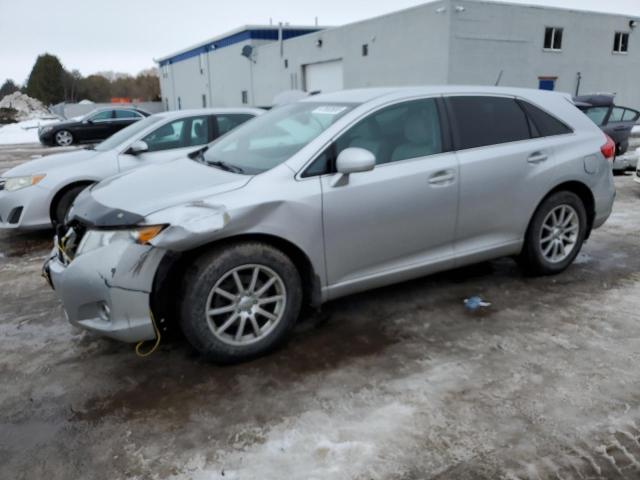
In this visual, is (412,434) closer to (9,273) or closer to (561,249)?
(561,249)

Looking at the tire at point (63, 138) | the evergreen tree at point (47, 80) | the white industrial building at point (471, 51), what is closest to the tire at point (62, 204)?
the white industrial building at point (471, 51)

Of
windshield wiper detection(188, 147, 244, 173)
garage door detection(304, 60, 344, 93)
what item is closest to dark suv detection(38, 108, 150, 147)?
garage door detection(304, 60, 344, 93)

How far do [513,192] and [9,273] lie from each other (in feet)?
15.9

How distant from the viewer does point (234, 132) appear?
4.46 metres

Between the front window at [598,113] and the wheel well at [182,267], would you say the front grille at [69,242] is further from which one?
the front window at [598,113]

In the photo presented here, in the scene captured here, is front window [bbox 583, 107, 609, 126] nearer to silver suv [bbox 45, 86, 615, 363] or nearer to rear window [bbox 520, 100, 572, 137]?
silver suv [bbox 45, 86, 615, 363]

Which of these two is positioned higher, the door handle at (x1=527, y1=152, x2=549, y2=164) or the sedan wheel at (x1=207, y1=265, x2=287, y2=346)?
the door handle at (x1=527, y1=152, x2=549, y2=164)

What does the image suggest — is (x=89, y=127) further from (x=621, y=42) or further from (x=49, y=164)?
(x=621, y=42)

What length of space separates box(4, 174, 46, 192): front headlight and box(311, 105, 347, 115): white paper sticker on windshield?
3.81 m

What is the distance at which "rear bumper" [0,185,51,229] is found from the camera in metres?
5.97

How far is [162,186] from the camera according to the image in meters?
3.43

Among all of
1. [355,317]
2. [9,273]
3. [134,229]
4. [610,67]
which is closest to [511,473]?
[355,317]

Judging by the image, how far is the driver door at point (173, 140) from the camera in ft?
20.9

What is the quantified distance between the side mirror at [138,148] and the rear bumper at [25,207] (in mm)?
1050
